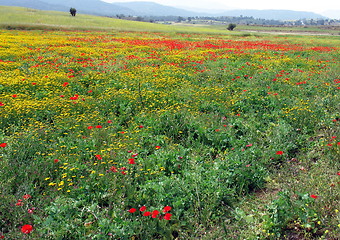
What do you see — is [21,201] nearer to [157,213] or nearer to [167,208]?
[157,213]

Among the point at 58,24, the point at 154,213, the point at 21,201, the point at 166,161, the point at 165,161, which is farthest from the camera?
the point at 58,24

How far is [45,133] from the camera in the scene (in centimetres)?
633

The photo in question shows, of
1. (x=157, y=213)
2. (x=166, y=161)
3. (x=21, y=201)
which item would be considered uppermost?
(x=166, y=161)

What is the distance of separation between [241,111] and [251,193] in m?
4.11

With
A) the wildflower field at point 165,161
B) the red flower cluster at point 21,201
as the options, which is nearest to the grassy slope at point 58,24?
the wildflower field at point 165,161

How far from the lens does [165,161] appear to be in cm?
534

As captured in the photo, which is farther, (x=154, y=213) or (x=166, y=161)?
(x=166, y=161)

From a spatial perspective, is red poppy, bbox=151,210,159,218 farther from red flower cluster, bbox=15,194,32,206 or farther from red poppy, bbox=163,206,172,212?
red flower cluster, bbox=15,194,32,206

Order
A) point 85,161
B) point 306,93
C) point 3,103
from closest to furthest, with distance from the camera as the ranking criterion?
point 85,161, point 3,103, point 306,93

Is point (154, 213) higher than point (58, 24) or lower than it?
lower

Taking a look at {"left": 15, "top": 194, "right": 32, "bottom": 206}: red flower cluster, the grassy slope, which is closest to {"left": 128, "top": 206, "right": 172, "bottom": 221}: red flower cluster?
{"left": 15, "top": 194, "right": 32, "bottom": 206}: red flower cluster

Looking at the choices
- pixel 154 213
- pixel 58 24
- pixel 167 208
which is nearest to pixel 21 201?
pixel 154 213

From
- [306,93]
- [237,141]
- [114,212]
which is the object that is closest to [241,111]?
[237,141]

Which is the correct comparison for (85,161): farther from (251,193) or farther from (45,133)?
(251,193)
